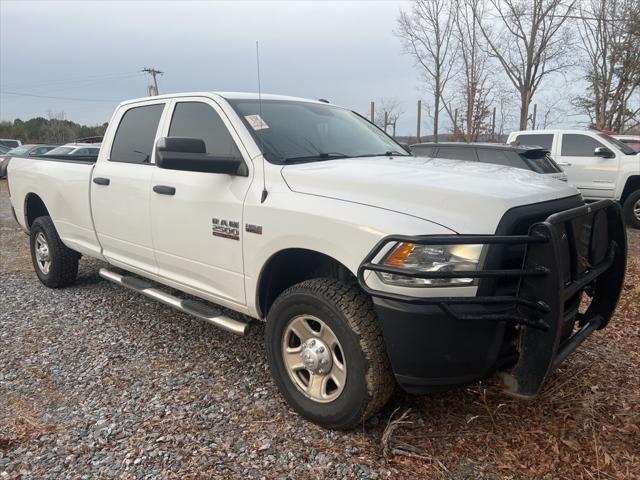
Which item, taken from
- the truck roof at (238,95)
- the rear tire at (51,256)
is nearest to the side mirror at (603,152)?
the truck roof at (238,95)

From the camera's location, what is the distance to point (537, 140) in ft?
36.0

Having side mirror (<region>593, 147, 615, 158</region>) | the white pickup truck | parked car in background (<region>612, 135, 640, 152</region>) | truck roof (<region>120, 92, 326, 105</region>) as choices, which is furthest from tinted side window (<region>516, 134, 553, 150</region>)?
truck roof (<region>120, 92, 326, 105</region>)

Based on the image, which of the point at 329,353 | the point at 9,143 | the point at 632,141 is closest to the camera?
the point at 329,353

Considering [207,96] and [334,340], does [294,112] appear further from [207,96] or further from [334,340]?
[334,340]

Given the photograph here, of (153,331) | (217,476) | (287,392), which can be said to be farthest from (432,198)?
(153,331)

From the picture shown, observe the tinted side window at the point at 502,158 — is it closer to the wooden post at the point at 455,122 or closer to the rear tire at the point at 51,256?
the rear tire at the point at 51,256

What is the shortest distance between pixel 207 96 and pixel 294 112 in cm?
62

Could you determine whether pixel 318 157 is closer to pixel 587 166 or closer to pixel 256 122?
pixel 256 122

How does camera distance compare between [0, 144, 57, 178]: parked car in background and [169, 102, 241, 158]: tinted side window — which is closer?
[169, 102, 241, 158]: tinted side window

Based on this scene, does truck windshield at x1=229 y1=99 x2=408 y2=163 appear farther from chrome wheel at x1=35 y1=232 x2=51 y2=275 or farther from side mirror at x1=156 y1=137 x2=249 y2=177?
chrome wheel at x1=35 y1=232 x2=51 y2=275

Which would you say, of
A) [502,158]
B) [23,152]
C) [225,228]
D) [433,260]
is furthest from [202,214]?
[23,152]

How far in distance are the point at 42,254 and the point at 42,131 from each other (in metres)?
52.2

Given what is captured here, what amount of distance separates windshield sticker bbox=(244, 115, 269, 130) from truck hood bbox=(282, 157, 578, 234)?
0.45 m

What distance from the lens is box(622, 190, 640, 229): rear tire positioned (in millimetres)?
9570
